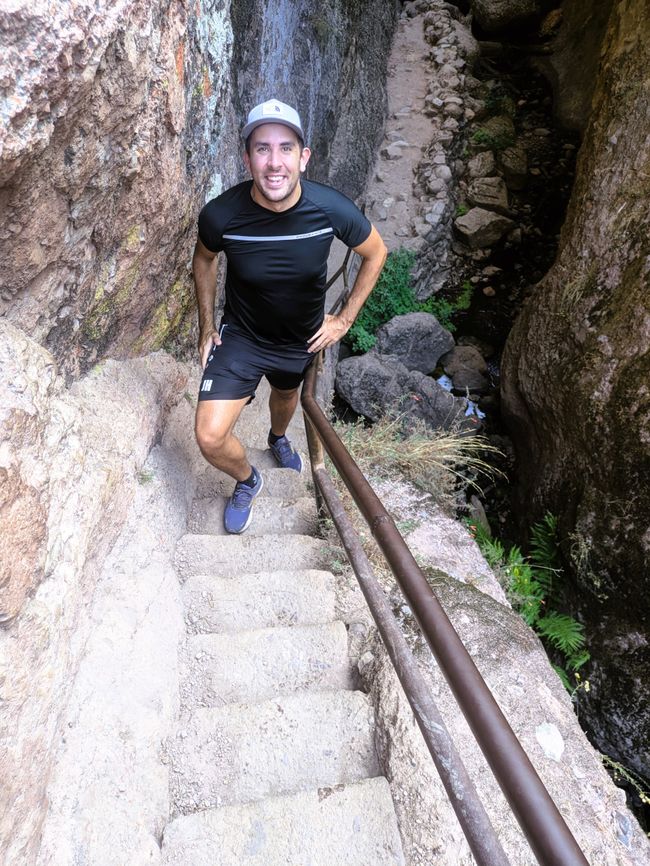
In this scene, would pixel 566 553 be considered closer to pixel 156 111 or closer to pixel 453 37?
pixel 156 111

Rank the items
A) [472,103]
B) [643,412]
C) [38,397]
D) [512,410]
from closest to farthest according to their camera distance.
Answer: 1. [38,397]
2. [643,412]
3. [512,410]
4. [472,103]

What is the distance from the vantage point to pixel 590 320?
14.9 ft

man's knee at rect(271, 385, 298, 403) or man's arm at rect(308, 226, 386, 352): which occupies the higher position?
man's arm at rect(308, 226, 386, 352)

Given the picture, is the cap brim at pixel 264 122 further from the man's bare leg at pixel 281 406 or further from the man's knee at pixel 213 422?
the man's bare leg at pixel 281 406

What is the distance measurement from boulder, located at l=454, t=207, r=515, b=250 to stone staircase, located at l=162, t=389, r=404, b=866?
6.27 metres

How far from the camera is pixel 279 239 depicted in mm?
2398

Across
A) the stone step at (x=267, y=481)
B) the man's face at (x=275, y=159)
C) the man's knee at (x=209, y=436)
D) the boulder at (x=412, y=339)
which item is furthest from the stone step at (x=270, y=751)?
the boulder at (x=412, y=339)

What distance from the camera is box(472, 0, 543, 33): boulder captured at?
8406 mm

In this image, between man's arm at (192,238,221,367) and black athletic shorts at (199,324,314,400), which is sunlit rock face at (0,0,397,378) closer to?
man's arm at (192,238,221,367)

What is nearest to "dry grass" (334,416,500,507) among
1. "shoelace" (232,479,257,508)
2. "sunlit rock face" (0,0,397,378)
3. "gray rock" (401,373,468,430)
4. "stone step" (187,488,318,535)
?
"stone step" (187,488,318,535)

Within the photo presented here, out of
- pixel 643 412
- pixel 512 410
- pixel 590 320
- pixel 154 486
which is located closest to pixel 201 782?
pixel 154 486

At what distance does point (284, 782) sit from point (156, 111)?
219 cm

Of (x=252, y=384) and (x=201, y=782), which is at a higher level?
(x=252, y=384)

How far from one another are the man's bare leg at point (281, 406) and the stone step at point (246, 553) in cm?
81
